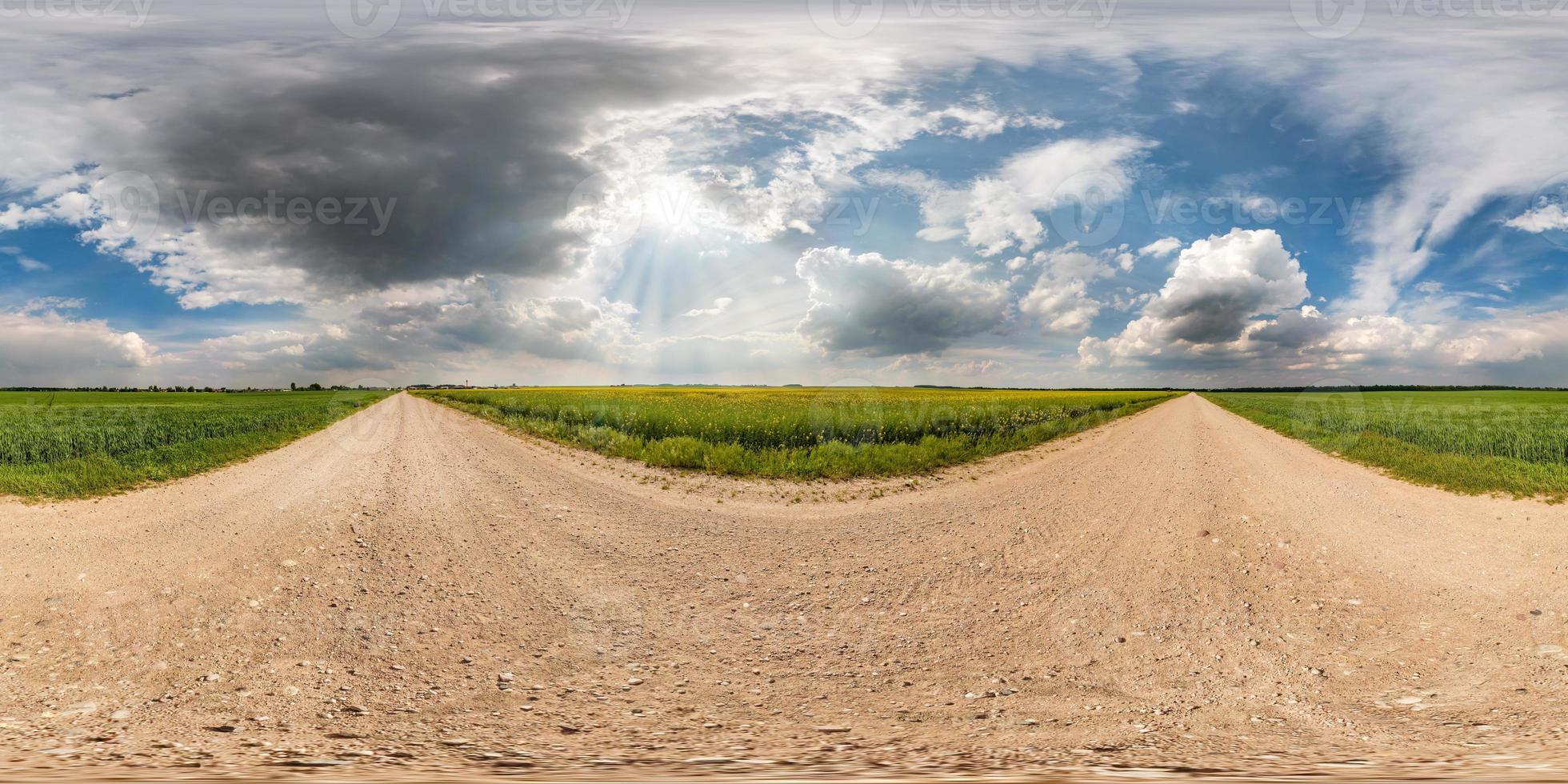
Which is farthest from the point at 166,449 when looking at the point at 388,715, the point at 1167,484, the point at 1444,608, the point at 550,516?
the point at 1444,608

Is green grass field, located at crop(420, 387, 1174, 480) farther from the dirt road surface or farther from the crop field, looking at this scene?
the crop field

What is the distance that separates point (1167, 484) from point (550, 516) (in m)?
10.8

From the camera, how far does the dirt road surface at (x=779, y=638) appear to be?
3.80 m

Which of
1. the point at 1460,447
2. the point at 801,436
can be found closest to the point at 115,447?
the point at 801,436

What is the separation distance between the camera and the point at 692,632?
5.78m

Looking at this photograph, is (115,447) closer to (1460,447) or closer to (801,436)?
(801,436)

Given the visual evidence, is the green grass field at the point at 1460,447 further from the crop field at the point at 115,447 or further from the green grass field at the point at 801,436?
the crop field at the point at 115,447

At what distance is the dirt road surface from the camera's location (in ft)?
12.5

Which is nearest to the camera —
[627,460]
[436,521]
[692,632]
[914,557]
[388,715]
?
[388,715]

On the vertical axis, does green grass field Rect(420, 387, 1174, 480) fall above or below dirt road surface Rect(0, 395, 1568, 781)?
above

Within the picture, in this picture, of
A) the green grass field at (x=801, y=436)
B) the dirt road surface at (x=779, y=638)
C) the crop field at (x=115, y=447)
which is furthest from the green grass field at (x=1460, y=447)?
the crop field at (x=115, y=447)

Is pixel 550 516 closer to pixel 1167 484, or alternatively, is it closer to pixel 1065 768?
pixel 1065 768

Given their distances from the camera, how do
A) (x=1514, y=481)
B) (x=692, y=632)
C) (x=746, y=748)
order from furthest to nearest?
(x=1514, y=481) < (x=692, y=632) < (x=746, y=748)

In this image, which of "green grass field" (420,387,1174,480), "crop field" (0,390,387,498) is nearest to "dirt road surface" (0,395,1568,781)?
"crop field" (0,390,387,498)
